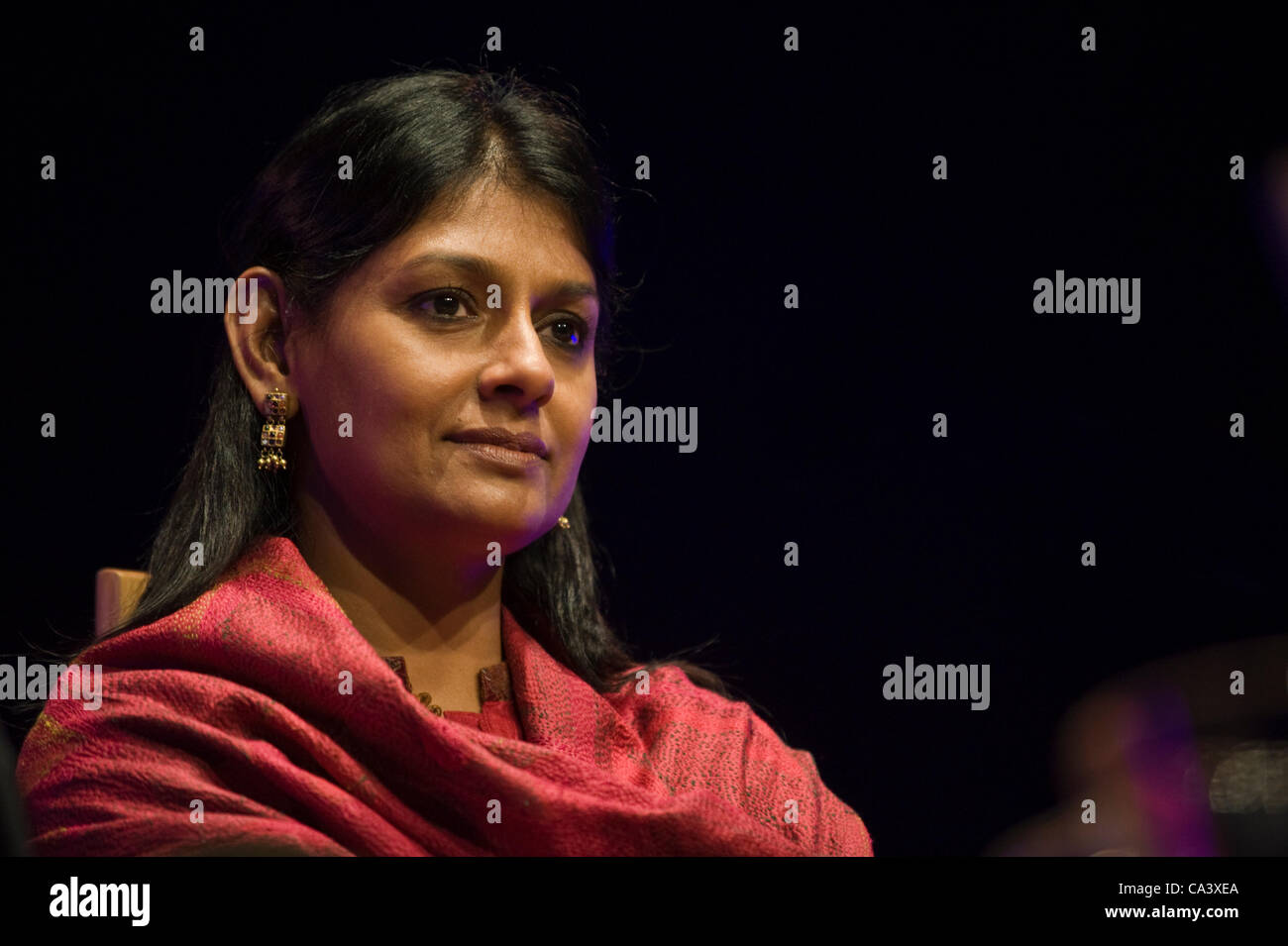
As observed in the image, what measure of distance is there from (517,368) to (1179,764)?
1.09 metres

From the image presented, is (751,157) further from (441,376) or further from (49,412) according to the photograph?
(49,412)

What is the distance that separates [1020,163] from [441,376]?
132 cm

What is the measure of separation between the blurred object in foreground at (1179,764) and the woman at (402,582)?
0.42m

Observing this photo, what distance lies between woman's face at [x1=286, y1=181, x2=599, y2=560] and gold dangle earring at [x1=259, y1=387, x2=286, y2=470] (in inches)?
1.7

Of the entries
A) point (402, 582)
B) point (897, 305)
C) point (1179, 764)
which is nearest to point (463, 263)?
point (402, 582)

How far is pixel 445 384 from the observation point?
176 centimetres

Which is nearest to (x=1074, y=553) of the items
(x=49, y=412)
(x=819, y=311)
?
(x=819, y=311)

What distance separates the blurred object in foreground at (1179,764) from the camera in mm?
1561

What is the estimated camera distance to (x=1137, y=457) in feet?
7.86

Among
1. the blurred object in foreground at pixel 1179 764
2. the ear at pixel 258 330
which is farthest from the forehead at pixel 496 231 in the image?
the blurred object in foreground at pixel 1179 764

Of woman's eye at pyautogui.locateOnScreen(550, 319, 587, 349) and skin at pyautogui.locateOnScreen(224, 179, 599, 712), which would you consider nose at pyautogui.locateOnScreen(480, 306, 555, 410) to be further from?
woman's eye at pyautogui.locateOnScreen(550, 319, 587, 349)

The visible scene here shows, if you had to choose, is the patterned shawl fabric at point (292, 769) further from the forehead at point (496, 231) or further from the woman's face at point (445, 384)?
the forehead at point (496, 231)

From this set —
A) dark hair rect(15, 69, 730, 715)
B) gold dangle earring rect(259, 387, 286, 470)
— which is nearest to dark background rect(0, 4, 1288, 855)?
dark hair rect(15, 69, 730, 715)

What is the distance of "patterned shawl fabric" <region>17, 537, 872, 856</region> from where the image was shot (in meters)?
1.54
